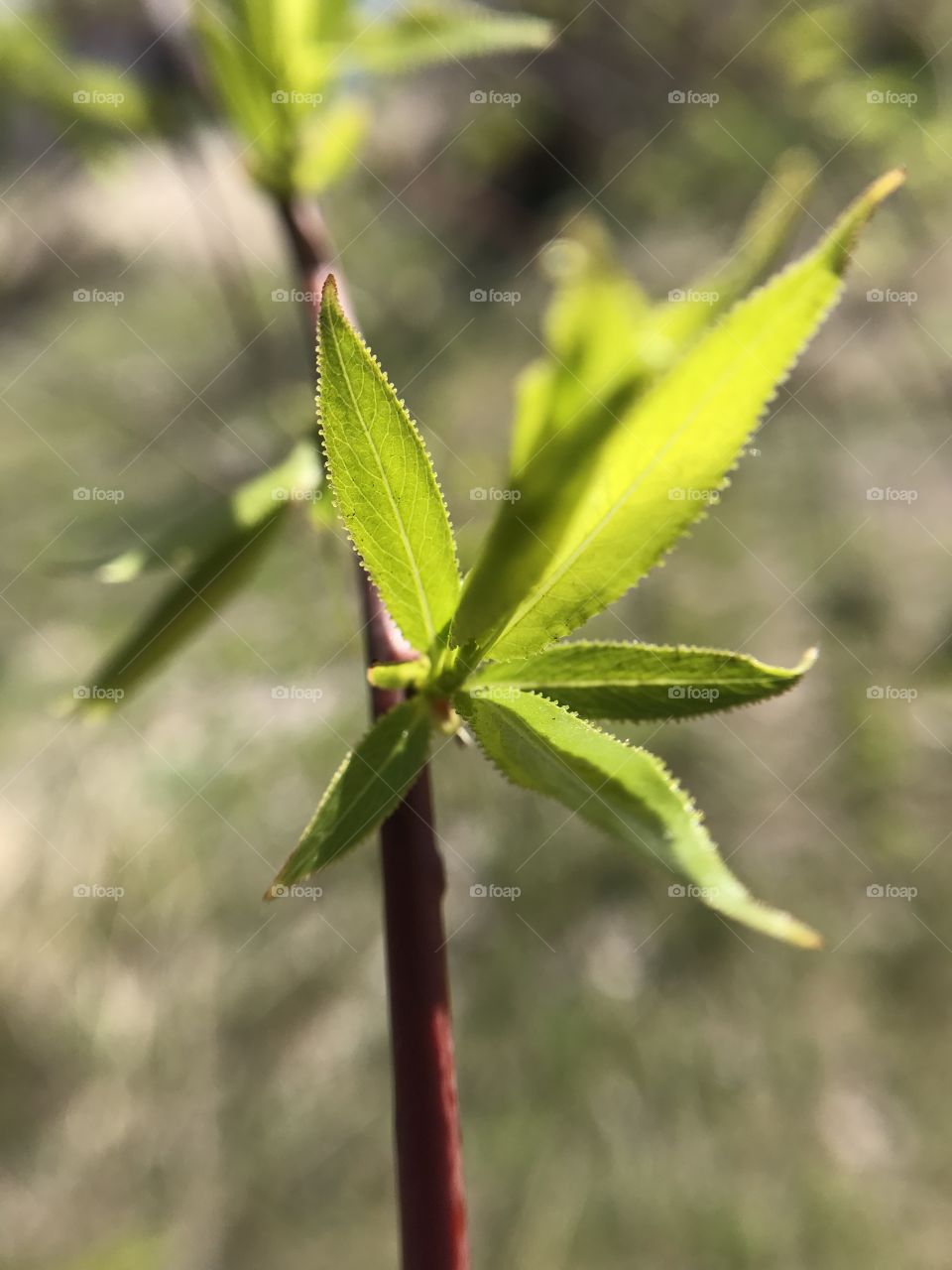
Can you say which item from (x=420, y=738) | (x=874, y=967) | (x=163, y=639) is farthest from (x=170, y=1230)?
(x=420, y=738)

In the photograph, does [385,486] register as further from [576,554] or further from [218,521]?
[218,521]

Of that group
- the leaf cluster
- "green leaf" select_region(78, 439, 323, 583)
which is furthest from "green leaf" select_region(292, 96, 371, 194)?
the leaf cluster

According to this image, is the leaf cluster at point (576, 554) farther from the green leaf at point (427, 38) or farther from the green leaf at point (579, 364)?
the green leaf at point (427, 38)

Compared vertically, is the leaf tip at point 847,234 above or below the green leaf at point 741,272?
above

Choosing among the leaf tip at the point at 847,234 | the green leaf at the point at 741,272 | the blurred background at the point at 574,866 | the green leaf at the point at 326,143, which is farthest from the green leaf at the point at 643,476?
the blurred background at the point at 574,866

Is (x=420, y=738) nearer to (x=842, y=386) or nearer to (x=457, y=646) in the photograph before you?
(x=457, y=646)

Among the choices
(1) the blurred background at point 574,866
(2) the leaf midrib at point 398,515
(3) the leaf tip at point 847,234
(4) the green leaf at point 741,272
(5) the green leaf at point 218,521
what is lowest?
(1) the blurred background at point 574,866

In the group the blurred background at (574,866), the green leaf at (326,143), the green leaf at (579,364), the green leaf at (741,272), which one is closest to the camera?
the green leaf at (579,364)
